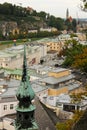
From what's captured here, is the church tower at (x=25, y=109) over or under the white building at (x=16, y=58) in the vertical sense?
over

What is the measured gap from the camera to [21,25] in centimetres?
8888

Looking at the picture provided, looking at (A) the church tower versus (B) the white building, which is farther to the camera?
(B) the white building

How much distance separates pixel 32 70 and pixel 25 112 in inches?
1024

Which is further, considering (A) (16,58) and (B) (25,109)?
(A) (16,58)

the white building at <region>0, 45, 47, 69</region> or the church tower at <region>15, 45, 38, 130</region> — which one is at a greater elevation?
the church tower at <region>15, 45, 38, 130</region>

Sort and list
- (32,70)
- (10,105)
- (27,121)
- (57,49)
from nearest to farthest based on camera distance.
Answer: (27,121) < (10,105) < (32,70) < (57,49)

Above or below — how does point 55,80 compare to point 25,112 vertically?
below

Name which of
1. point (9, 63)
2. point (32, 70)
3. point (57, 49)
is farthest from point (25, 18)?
point (32, 70)

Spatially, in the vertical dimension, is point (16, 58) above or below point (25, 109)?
below

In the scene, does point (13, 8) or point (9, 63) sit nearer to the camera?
point (9, 63)

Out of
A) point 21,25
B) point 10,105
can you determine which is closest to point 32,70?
point 10,105

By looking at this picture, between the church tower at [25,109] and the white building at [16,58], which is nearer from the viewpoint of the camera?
the church tower at [25,109]

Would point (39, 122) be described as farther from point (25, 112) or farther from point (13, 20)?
point (13, 20)

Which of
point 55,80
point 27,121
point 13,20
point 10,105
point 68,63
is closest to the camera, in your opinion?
point 27,121
